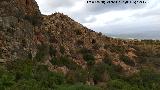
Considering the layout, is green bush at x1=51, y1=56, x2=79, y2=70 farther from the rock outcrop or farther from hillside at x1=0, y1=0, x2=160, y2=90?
the rock outcrop

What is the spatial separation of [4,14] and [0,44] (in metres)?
2.01

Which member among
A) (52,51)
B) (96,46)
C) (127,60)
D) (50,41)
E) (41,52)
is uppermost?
(50,41)

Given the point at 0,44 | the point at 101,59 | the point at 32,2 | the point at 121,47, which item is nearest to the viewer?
the point at 0,44

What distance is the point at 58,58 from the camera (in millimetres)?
24391

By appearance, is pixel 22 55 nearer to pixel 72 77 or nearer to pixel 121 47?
pixel 72 77

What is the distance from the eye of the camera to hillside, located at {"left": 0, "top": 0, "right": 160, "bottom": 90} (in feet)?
63.9

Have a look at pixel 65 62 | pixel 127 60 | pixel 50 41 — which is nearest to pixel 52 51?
pixel 65 62

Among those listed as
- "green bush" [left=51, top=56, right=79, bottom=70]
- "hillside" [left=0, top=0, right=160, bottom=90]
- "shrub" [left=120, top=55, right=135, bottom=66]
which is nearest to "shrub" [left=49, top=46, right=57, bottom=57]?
"hillside" [left=0, top=0, right=160, bottom=90]

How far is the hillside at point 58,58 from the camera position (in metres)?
19.5

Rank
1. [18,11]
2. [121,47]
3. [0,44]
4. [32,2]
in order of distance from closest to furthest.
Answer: [0,44], [18,11], [32,2], [121,47]

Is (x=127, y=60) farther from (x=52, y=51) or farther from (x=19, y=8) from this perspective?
(x=19, y=8)

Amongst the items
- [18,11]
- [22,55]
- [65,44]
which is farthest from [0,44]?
[65,44]

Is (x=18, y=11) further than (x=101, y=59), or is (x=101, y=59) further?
(x=101, y=59)

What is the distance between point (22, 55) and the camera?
21641mm
